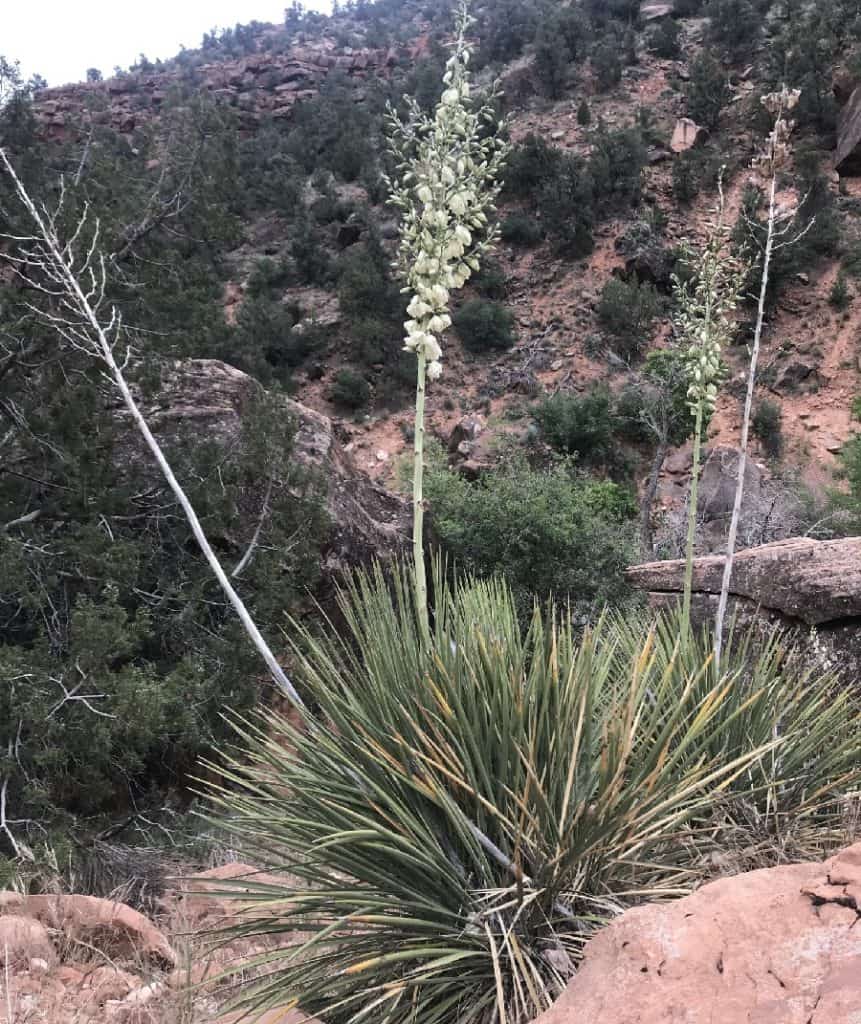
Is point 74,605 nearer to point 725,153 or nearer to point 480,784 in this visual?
point 480,784

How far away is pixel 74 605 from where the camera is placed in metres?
6.36

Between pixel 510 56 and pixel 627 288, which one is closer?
pixel 627 288

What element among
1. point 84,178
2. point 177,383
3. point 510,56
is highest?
point 510,56

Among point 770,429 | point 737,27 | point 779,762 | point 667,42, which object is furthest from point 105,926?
point 667,42

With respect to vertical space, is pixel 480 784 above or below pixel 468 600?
below

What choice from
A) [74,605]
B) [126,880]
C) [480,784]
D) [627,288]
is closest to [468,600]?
[480,784]

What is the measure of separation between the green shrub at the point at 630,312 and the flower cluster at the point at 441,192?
69.5ft

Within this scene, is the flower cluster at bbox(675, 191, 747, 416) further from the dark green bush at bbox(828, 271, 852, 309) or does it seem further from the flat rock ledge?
the dark green bush at bbox(828, 271, 852, 309)

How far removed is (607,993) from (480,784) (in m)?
0.86

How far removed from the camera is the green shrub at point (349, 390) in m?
23.0

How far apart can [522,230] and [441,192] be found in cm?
2553

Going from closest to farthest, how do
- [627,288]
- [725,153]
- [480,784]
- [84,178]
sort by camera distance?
[480,784], [84,178], [627,288], [725,153]

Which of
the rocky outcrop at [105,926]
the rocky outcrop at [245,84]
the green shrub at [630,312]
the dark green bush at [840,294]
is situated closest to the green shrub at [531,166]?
the green shrub at [630,312]

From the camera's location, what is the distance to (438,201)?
259cm
